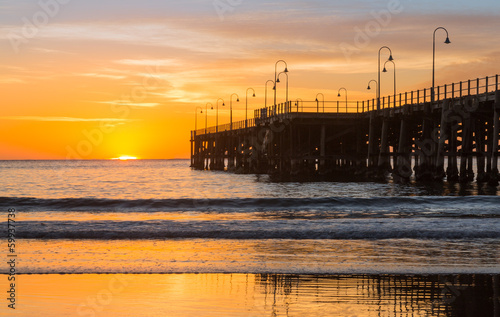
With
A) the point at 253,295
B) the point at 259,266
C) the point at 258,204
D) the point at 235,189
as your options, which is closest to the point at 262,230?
the point at 259,266

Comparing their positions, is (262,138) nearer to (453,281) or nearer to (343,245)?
(343,245)

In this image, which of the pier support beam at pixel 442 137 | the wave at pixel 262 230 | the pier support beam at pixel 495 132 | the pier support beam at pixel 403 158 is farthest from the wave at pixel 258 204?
the pier support beam at pixel 403 158

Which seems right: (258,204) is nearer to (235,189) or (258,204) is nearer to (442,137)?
(442,137)

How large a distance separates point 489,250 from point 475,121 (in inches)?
1188

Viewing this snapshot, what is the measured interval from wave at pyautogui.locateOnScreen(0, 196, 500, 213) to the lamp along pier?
880 cm

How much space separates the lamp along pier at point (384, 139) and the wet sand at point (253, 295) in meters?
27.1

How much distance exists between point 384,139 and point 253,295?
43.2m

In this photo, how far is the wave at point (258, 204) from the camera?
25828 mm

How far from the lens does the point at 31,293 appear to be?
8781mm

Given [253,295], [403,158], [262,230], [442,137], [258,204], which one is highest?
[442,137]

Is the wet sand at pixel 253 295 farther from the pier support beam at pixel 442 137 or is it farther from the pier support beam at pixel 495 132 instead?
the pier support beam at pixel 442 137

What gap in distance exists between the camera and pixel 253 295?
8648 mm

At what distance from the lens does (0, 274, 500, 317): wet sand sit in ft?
25.6

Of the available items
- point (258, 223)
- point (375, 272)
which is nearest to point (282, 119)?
point (258, 223)
